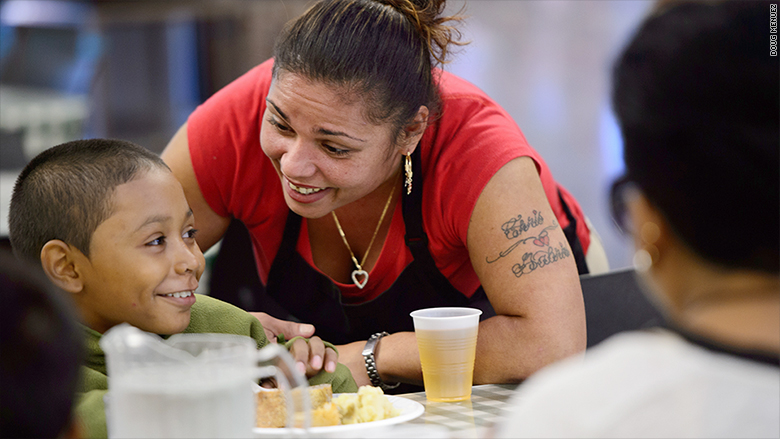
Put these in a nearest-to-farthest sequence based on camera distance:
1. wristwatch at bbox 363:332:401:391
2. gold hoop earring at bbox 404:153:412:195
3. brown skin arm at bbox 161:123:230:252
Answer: wristwatch at bbox 363:332:401:391 → gold hoop earring at bbox 404:153:412:195 → brown skin arm at bbox 161:123:230:252

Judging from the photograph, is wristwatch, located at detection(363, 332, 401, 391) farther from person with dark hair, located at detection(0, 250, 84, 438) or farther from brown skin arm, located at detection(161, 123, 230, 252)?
person with dark hair, located at detection(0, 250, 84, 438)

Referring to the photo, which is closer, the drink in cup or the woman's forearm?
the drink in cup

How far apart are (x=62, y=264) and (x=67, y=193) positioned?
0.12 m

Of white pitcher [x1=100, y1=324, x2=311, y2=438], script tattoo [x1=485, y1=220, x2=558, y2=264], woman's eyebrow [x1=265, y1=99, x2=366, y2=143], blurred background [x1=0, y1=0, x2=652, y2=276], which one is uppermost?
blurred background [x1=0, y1=0, x2=652, y2=276]

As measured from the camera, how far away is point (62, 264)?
1.31m

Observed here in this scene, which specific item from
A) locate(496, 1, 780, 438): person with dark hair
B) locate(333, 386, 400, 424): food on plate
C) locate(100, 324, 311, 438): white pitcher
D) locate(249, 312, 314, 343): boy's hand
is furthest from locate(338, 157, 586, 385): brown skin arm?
locate(496, 1, 780, 438): person with dark hair

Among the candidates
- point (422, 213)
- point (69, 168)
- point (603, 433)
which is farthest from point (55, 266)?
point (603, 433)

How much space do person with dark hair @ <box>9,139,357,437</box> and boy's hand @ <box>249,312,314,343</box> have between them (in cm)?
20

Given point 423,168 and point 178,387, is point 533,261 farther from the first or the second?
point 178,387

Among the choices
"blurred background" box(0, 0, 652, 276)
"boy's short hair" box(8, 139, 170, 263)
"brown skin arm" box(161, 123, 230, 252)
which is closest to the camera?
"boy's short hair" box(8, 139, 170, 263)

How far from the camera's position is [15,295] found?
63 centimetres

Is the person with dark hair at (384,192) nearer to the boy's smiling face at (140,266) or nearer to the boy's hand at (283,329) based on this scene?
the boy's hand at (283,329)

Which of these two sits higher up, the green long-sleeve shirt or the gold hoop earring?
the gold hoop earring

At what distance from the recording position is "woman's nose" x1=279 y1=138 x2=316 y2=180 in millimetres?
1613
